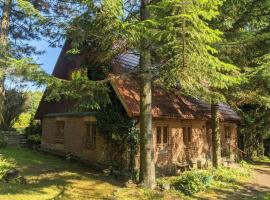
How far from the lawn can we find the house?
1.94m

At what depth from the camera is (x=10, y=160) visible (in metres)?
17.9

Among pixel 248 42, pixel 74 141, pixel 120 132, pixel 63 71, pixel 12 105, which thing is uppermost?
pixel 63 71

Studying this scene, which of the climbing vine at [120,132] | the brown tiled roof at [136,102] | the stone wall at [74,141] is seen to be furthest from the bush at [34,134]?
the climbing vine at [120,132]

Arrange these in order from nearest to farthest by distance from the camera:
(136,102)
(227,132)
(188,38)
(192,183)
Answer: (188,38)
(192,183)
(136,102)
(227,132)

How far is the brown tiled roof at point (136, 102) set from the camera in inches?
613

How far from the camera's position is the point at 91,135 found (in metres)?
18.2

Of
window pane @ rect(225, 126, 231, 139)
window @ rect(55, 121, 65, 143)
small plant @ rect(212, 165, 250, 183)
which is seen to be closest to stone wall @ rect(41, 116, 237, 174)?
window @ rect(55, 121, 65, 143)

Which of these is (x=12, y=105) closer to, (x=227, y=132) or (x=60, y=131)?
(x=60, y=131)

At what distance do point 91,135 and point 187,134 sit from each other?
563 cm

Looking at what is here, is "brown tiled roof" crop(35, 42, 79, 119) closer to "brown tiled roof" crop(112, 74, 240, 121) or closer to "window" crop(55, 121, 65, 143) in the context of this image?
"window" crop(55, 121, 65, 143)

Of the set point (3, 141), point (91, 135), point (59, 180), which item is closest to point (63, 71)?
point (91, 135)

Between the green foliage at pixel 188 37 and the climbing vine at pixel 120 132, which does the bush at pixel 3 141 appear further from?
the green foliage at pixel 188 37

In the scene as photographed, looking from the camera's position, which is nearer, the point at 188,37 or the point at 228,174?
the point at 188,37

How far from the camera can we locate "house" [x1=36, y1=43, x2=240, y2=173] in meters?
16.7
